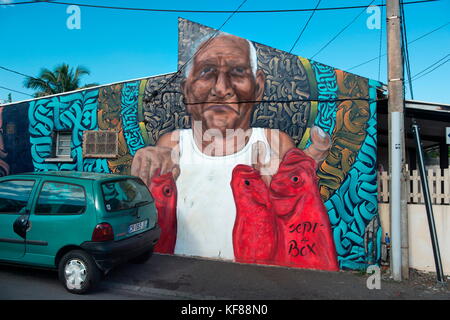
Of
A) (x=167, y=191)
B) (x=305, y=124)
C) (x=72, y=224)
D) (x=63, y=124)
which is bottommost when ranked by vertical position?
(x=72, y=224)

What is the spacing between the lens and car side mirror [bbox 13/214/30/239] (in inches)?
175

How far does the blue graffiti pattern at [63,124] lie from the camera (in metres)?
7.10

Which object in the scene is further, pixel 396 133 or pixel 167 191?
pixel 167 191

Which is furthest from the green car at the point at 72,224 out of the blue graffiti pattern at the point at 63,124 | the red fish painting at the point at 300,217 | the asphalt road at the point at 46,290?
the red fish painting at the point at 300,217

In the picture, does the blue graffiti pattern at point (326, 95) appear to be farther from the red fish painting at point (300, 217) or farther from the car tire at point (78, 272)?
the car tire at point (78, 272)

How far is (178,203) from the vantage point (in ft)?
20.9

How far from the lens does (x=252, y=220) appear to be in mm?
5898

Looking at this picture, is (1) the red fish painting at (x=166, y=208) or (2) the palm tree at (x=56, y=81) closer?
(1) the red fish painting at (x=166, y=208)

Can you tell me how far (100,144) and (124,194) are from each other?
2.79m

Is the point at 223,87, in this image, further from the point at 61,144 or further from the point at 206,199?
the point at 61,144

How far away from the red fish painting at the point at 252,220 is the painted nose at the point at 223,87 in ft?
4.95

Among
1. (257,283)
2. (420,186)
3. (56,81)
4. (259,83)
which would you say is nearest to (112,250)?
(257,283)
